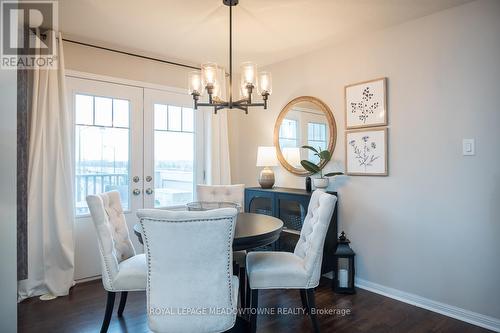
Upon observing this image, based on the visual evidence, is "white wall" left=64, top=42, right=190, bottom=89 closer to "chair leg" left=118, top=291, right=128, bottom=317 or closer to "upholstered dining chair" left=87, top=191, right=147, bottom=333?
"upholstered dining chair" left=87, top=191, right=147, bottom=333

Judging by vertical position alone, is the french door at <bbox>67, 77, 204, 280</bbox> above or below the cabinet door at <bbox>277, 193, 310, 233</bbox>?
above

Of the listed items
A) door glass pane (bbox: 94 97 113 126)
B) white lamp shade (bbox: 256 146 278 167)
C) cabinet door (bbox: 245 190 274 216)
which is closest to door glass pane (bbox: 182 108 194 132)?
door glass pane (bbox: 94 97 113 126)

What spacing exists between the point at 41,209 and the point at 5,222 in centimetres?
178

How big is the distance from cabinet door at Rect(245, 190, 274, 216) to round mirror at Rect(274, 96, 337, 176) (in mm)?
465

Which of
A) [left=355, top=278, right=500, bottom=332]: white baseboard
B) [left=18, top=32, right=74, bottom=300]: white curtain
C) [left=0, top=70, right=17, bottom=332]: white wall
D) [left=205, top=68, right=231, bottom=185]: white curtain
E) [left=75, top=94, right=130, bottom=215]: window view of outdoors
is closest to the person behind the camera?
[left=0, top=70, right=17, bottom=332]: white wall

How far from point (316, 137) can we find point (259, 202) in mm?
988

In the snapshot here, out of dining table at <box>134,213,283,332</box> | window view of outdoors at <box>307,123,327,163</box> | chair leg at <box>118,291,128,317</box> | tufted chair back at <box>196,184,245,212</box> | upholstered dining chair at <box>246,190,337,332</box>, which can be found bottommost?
chair leg at <box>118,291,128,317</box>

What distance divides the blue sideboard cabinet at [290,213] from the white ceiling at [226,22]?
5.13 ft

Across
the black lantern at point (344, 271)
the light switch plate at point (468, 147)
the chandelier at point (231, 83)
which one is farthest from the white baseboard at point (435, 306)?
the chandelier at point (231, 83)

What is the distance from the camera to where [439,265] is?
101 inches

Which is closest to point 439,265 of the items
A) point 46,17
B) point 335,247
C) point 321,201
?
point 335,247

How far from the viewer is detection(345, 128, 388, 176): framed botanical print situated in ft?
9.48

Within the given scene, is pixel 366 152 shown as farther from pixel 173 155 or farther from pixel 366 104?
pixel 173 155

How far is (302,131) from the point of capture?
3.61 metres
